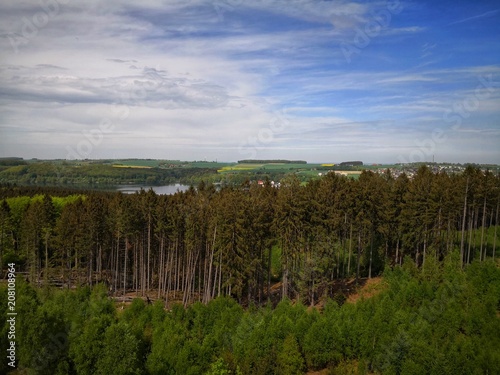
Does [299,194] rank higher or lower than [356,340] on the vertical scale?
higher

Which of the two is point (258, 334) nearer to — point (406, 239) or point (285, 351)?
point (285, 351)

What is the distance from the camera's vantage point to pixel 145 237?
4588 cm

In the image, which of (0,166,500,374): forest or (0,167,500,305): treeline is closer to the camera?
(0,166,500,374): forest

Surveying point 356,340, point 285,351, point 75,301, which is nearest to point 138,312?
point 75,301

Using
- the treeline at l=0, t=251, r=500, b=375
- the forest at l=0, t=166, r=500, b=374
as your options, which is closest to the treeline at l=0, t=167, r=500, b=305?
the forest at l=0, t=166, r=500, b=374

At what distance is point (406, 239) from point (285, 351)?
25.7 meters

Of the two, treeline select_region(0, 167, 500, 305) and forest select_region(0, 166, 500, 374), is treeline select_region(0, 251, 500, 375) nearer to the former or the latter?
forest select_region(0, 166, 500, 374)

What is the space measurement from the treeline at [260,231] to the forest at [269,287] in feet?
0.62

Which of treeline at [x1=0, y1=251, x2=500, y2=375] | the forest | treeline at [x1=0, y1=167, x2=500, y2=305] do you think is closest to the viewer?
treeline at [x1=0, y1=251, x2=500, y2=375]

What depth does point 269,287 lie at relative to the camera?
36875 mm

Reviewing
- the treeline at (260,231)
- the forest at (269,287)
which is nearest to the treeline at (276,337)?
the forest at (269,287)

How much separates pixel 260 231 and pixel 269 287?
5.85 meters

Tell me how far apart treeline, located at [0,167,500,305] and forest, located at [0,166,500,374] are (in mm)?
188

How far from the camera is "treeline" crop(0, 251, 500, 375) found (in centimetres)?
1834
